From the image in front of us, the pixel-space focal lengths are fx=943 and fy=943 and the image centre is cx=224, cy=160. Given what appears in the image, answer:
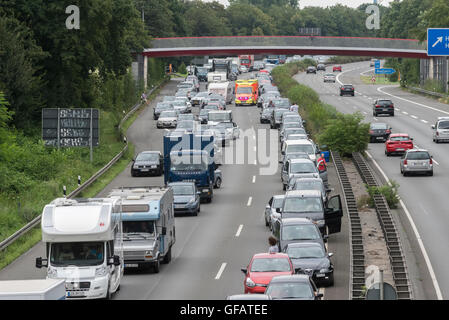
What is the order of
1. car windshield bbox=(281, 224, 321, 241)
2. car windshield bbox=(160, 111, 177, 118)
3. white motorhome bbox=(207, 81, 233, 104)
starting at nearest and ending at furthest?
1. car windshield bbox=(281, 224, 321, 241)
2. car windshield bbox=(160, 111, 177, 118)
3. white motorhome bbox=(207, 81, 233, 104)

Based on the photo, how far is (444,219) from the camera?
130 ft

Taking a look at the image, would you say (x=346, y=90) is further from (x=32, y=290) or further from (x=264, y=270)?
(x=32, y=290)

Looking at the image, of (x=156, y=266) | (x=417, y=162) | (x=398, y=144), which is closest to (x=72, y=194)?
(x=156, y=266)

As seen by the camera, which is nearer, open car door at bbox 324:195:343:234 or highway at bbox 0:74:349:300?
highway at bbox 0:74:349:300

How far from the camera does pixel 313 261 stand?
27094 mm

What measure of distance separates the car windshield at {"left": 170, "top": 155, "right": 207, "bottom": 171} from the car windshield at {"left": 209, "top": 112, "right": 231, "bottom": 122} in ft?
84.3

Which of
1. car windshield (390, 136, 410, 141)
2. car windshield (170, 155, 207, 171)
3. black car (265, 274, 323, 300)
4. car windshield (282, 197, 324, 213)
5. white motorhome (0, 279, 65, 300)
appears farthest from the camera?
car windshield (390, 136, 410, 141)

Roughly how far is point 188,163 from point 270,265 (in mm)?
20388

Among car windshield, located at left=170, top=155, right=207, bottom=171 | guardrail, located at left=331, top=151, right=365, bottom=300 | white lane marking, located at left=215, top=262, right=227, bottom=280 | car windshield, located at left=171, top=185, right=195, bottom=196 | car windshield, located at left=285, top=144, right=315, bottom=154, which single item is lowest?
white lane marking, located at left=215, top=262, right=227, bottom=280

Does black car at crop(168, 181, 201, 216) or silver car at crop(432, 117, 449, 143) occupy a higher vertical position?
silver car at crop(432, 117, 449, 143)

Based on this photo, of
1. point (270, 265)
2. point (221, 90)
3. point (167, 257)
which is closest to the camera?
point (270, 265)

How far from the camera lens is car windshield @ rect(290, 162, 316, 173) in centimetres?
4459

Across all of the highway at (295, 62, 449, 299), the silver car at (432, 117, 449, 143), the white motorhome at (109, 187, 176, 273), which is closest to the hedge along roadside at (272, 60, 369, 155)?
the highway at (295, 62, 449, 299)

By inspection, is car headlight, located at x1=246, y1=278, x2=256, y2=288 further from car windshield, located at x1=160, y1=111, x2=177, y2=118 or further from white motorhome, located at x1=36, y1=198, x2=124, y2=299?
car windshield, located at x1=160, y1=111, x2=177, y2=118
